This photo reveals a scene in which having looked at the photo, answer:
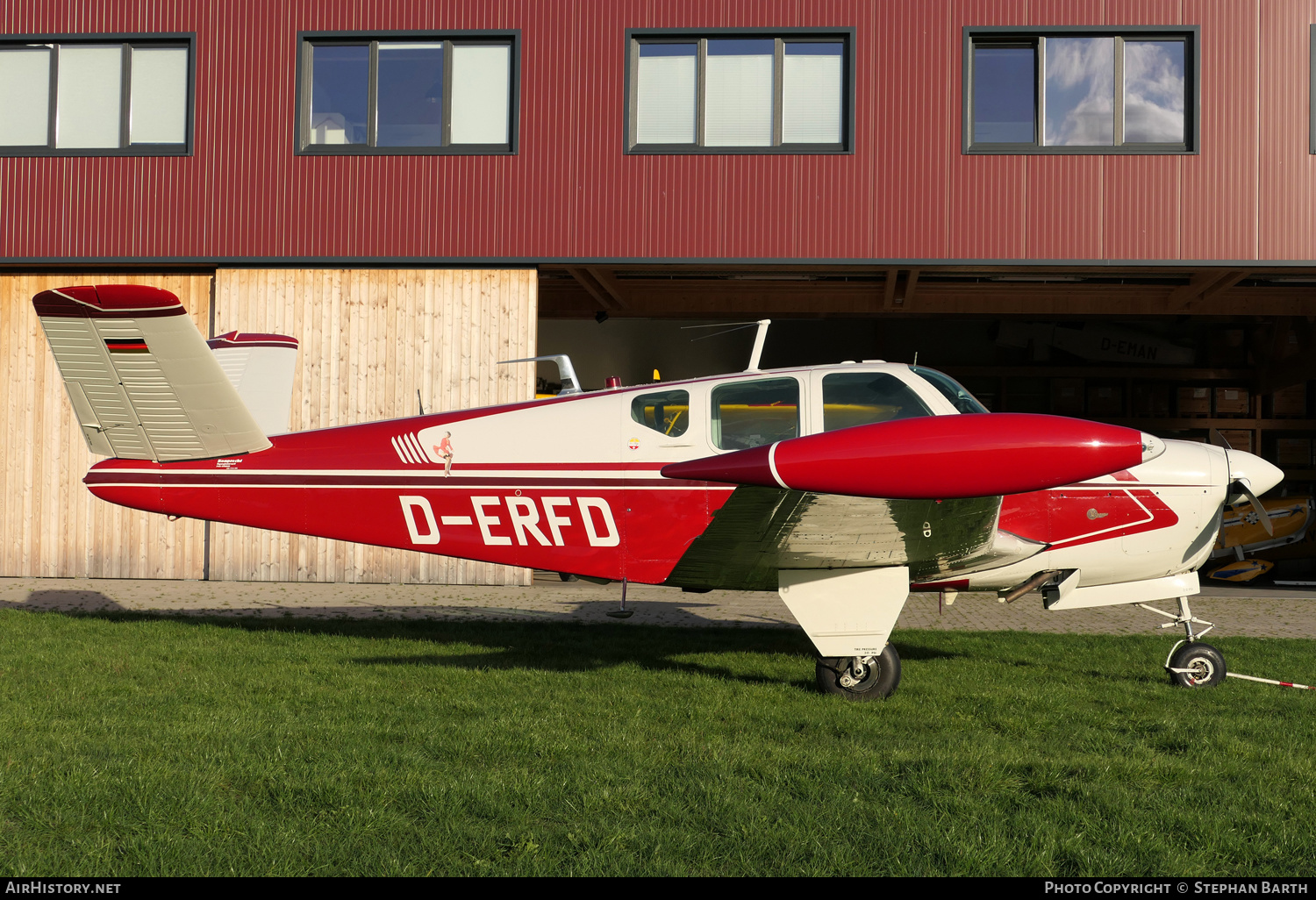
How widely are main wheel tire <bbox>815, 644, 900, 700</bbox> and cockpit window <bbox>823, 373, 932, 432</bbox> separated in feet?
4.84

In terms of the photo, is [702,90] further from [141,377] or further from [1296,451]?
[1296,451]

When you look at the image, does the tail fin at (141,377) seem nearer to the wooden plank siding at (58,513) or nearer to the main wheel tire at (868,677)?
the main wheel tire at (868,677)

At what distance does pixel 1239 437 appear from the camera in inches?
682

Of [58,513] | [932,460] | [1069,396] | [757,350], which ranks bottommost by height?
[58,513]

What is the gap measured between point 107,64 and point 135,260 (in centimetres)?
263

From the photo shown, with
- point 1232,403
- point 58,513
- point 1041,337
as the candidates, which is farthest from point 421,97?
point 1232,403

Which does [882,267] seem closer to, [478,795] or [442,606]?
[442,606]

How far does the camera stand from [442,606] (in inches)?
425

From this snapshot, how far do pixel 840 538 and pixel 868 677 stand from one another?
95 centimetres

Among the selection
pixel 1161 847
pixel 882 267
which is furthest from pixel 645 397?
pixel 882 267

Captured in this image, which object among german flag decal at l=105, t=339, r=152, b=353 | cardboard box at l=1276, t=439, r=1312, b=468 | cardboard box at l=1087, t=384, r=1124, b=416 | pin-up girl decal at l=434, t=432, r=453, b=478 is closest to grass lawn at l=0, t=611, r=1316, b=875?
pin-up girl decal at l=434, t=432, r=453, b=478

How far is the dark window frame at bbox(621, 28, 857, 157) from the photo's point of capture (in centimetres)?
1210

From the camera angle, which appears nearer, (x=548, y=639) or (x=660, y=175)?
(x=548, y=639)

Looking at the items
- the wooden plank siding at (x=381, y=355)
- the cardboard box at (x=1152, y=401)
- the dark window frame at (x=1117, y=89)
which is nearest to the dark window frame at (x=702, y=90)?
the dark window frame at (x=1117, y=89)
